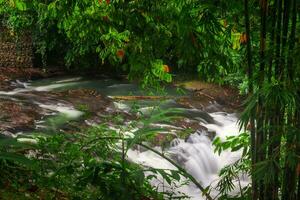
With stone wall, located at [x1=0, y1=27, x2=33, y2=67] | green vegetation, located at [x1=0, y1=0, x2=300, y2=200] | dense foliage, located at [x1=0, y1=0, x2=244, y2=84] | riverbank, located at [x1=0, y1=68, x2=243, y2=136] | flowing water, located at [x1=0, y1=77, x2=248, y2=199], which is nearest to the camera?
green vegetation, located at [x1=0, y1=0, x2=300, y2=200]

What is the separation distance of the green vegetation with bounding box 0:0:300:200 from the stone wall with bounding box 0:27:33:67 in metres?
7.34

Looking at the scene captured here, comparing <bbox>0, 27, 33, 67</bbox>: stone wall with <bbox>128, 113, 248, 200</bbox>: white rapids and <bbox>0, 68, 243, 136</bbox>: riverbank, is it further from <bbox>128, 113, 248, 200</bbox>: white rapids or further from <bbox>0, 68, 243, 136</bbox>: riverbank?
<bbox>128, 113, 248, 200</bbox>: white rapids

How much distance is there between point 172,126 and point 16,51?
6.21m

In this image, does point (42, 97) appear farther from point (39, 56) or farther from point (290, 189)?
point (290, 189)

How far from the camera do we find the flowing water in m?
5.74

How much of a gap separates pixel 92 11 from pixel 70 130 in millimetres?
2739

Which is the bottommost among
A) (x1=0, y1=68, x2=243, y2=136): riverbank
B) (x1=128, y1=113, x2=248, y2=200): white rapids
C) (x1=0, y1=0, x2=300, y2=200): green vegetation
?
(x1=128, y1=113, x2=248, y2=200): white rapids

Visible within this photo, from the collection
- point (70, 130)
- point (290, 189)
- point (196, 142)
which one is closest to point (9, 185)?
point (290, 189)

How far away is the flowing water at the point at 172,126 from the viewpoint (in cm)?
574

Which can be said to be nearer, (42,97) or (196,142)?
(196,142)

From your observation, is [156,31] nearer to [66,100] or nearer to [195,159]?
[195,159]

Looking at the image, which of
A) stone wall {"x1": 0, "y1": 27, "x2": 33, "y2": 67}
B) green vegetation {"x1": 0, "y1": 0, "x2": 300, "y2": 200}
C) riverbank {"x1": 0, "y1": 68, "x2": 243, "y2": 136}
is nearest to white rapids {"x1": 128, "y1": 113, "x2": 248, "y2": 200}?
riverbank {"x1": 0, "y1": 68, "x2": 243, "y2": 136}

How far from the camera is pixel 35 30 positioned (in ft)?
36.3

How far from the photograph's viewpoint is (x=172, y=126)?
22.3 feet
